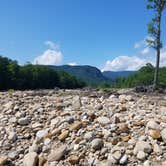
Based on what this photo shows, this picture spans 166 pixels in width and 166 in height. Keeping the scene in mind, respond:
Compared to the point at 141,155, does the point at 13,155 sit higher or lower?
lower

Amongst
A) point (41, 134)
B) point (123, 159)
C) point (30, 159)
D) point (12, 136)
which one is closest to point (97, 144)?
point (123, 159)

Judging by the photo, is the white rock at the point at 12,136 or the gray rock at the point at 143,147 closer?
the gray rock at the point at 143,147

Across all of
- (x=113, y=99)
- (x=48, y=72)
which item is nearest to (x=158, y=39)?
(x=113, y=99)

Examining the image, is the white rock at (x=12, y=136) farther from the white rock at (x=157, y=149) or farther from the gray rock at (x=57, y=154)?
the white rock at (x=157, y=149)

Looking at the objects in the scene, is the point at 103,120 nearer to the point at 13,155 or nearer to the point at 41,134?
the point at 41,134

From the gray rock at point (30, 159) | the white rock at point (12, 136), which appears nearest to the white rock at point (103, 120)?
the gray rock at point (30, 159)

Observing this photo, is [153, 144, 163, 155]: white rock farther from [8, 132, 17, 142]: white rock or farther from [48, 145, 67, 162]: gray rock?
[8, 132, 17, 142]: white rock

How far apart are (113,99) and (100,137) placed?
9.08 ft

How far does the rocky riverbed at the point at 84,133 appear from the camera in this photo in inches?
282

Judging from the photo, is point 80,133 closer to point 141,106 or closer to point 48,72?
point 141,106

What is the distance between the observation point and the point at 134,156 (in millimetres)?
7043

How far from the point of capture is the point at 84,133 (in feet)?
26.3

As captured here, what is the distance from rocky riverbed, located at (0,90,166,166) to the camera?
7172 mm

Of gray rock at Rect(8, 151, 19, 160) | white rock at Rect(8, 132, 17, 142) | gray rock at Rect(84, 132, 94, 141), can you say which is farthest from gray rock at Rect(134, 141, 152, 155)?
white rock at Rect(8, 132, 17, 142)
